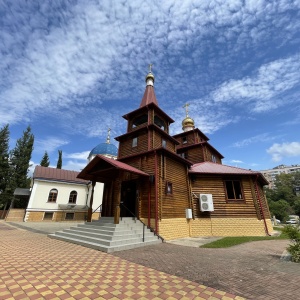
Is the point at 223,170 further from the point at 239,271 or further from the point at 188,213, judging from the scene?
the point at 239,271

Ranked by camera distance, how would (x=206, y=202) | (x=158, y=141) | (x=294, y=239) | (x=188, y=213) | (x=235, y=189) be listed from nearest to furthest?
(x=294, y=239) → (x=188, y=213) → (x=206, y=202) → (x=235, y=189) → (x=158, y=141)

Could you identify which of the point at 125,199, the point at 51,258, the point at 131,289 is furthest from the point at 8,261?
the point at 125,199

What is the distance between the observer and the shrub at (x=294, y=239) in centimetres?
613

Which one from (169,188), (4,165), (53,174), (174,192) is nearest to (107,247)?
(169,188)

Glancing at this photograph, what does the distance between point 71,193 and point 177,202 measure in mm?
21092

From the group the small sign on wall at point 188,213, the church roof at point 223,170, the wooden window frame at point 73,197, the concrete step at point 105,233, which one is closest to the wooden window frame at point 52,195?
the wooden window frame at point 73,197

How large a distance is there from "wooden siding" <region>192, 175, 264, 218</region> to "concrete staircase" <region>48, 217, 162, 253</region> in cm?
562

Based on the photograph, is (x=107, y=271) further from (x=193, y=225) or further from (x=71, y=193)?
(x=71, y=193)

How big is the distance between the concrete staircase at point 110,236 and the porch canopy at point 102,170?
10.1ft

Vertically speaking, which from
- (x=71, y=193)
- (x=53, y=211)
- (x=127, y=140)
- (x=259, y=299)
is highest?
(x=127, y=140)

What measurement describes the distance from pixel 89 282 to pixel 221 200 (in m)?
12.3

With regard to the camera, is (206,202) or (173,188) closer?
(173,188)

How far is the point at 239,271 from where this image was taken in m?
5.10

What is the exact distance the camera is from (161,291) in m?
3.81
